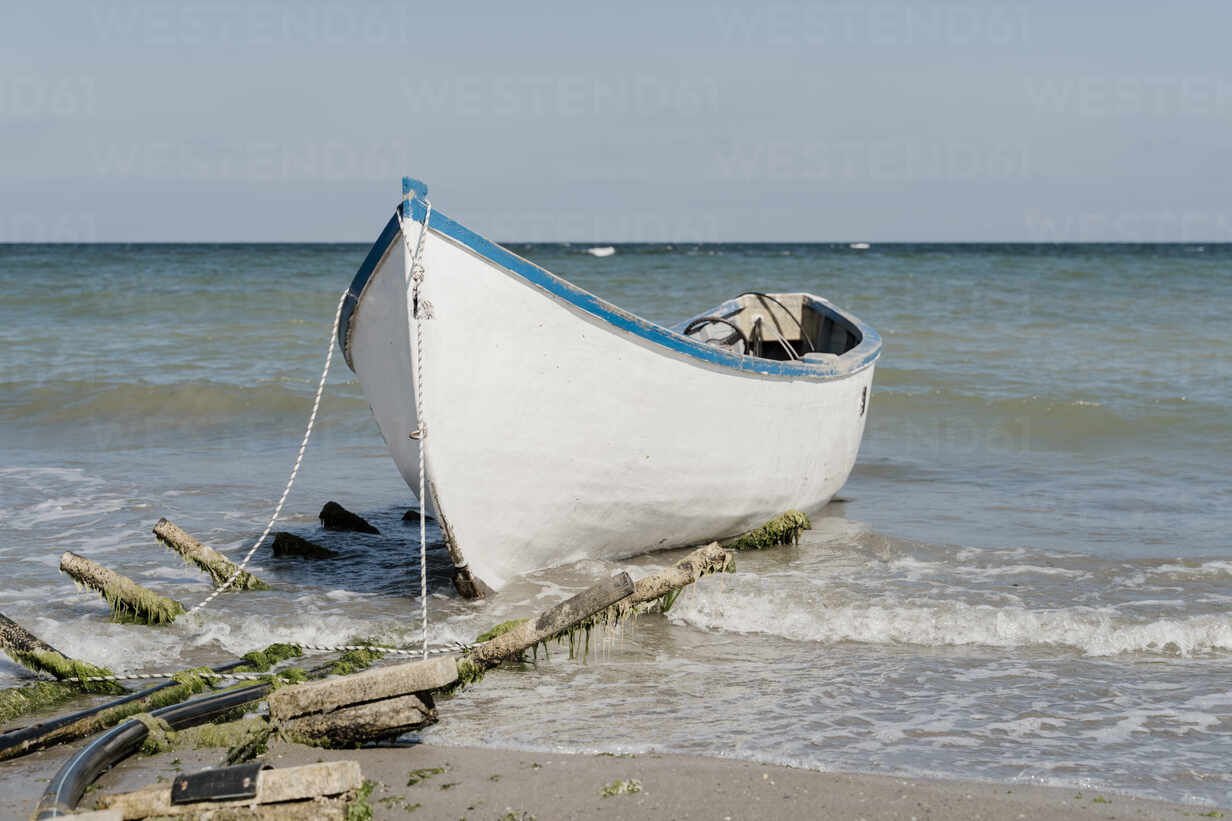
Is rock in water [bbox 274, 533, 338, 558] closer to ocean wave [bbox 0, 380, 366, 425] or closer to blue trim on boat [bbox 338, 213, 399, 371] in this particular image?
blue trim on boat [bbox 338, 213, 399, 371]

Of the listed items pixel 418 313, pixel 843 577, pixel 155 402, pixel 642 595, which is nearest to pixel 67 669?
pixel 418 313

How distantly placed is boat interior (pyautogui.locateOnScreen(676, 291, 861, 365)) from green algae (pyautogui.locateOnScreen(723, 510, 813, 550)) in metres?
2.15

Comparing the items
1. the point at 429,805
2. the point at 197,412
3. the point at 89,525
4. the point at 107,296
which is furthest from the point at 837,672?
the point at 107,296

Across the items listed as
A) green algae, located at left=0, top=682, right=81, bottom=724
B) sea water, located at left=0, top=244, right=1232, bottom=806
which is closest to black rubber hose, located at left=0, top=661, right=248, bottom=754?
green algae, located at left=0, top=682, right=81, bottom=724

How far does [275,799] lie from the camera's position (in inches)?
125

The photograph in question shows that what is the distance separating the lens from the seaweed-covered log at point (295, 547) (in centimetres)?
745

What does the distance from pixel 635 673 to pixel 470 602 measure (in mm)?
1415

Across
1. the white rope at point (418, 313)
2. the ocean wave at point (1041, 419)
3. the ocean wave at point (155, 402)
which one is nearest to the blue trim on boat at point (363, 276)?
the white rope at point (418, 313)

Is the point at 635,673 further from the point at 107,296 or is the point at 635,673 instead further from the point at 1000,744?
the point at 107,296

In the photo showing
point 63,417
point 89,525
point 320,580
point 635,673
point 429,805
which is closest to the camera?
point 429,805

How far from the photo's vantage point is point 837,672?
5.29 metres

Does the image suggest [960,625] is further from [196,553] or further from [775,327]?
[775,327]

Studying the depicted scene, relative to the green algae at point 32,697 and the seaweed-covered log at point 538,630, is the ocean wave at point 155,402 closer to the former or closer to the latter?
the green algae at point 32,697

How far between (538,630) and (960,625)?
2519mm
